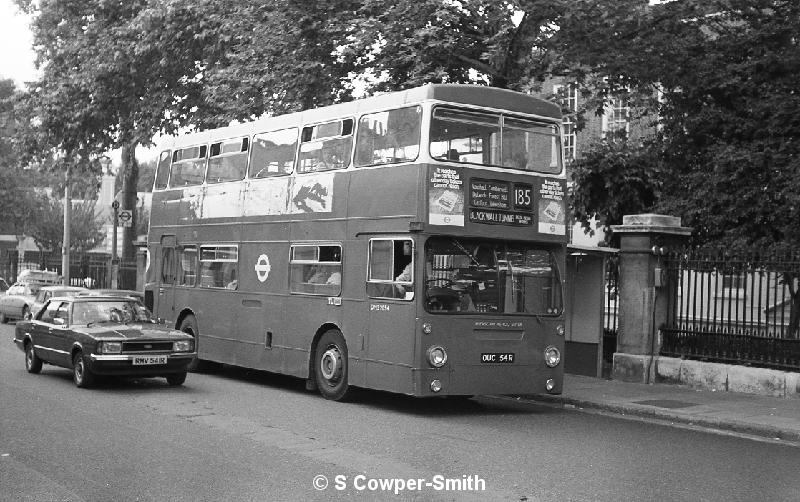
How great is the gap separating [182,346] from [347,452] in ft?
19.3

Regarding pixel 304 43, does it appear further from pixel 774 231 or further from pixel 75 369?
pixel 774 231

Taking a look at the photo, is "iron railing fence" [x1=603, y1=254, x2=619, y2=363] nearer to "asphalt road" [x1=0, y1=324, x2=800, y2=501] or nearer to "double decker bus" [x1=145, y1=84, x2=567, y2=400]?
"asphalt road" [x1=0, y1=324, x2=800, y2=501]

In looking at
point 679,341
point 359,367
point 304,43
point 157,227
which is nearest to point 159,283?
point 157,227

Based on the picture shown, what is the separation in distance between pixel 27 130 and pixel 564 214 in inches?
925

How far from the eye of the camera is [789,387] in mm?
15234

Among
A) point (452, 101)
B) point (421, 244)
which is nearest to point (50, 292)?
point (421, 244)

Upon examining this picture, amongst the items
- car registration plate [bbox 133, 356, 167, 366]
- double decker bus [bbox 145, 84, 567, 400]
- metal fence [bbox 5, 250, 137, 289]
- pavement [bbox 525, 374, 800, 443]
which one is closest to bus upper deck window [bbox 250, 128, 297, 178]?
double decker bus [bbox 145, 84, 567, 400]

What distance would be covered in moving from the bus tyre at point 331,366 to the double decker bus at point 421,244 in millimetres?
29

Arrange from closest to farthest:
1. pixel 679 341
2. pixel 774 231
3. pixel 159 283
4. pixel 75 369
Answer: pixel 75 369 → pixel 679 341 → pixel 774 231 → pixel 159 283

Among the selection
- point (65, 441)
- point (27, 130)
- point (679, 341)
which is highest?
point (27, 130)

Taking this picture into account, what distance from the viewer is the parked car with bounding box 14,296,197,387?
573 inches

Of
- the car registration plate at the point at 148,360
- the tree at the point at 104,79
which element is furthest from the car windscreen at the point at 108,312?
the tree at the point at 104,79

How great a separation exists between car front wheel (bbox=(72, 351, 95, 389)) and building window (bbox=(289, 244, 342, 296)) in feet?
11.1

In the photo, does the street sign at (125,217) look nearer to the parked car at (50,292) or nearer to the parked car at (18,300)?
the parked car at (18,300)
